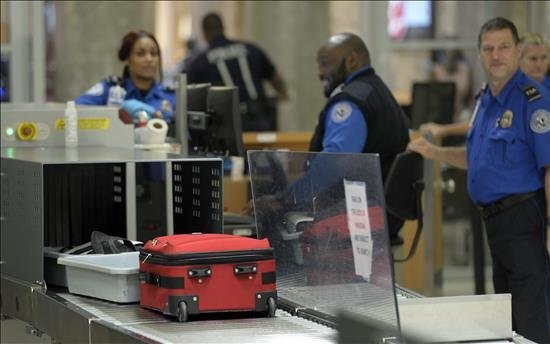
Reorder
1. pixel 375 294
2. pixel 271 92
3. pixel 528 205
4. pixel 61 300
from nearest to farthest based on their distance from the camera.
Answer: pixel 375 294, pixel 61 300, pixel 528 205, pixel 271 92

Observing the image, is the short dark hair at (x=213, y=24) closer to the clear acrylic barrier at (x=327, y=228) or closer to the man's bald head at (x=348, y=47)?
the man's bald head at (x=348, y=47)

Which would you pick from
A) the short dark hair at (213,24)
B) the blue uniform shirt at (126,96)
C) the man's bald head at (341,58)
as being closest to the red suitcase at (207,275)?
the man's bald head at (341,58)

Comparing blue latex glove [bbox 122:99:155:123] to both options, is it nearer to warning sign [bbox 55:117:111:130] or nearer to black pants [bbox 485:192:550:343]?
warning sign [bbox 55:117:111:130]

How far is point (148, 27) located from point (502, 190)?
14.2 feet

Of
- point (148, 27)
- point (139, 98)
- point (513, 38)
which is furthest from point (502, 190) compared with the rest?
point (148, 27)

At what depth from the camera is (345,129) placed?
6.31 meters

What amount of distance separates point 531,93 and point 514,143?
0.22 metres

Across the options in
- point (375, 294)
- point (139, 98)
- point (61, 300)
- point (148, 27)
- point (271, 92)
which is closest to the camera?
point (375, 294)

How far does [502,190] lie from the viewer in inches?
222

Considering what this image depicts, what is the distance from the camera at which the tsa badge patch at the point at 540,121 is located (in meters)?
5.50

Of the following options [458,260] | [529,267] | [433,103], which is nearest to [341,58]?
[529,267]

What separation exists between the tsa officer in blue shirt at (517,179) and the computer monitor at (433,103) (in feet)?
9.99

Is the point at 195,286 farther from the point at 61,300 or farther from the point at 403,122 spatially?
the point at 403,122

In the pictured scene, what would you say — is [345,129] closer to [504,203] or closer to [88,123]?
[504,203]
